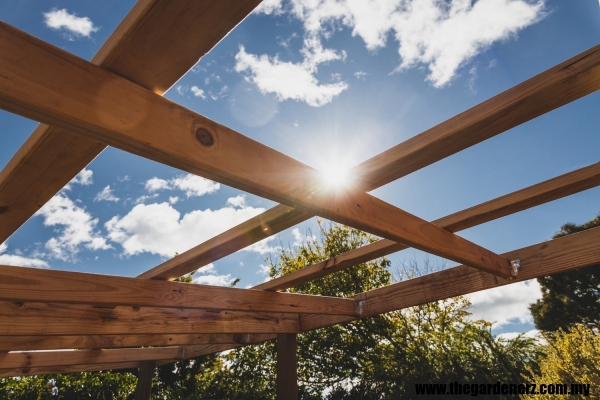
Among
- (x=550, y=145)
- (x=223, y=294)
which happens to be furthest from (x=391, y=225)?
(x=550, y=145)

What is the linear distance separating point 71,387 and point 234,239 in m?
8.76

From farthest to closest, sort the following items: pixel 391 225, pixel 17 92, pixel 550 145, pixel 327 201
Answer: pixel 550 145 < pixel 391 225 < pixel 327 201 < pixel 17 92

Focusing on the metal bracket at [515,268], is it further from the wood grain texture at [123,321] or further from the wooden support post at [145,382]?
the wooden support post at [145,382]

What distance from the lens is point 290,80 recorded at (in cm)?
332

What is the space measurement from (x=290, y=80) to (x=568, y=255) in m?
2.67

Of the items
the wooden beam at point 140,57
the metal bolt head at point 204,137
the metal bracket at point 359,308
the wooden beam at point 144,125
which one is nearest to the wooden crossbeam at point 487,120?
the wooden beam at point 144,125

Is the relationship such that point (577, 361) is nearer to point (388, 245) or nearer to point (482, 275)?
point (482, 275)

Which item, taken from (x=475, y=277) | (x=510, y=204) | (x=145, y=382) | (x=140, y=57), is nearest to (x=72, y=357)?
(x=145, y=382)

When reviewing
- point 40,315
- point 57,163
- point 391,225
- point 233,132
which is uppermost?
point 233,132

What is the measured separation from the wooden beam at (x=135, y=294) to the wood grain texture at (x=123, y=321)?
93 cm

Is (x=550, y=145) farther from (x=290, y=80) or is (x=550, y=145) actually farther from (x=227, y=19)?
(x=227, y=19)

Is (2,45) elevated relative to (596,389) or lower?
elevated

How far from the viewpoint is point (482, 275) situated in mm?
3420

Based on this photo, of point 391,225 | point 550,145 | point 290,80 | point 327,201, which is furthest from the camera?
point 550,145
